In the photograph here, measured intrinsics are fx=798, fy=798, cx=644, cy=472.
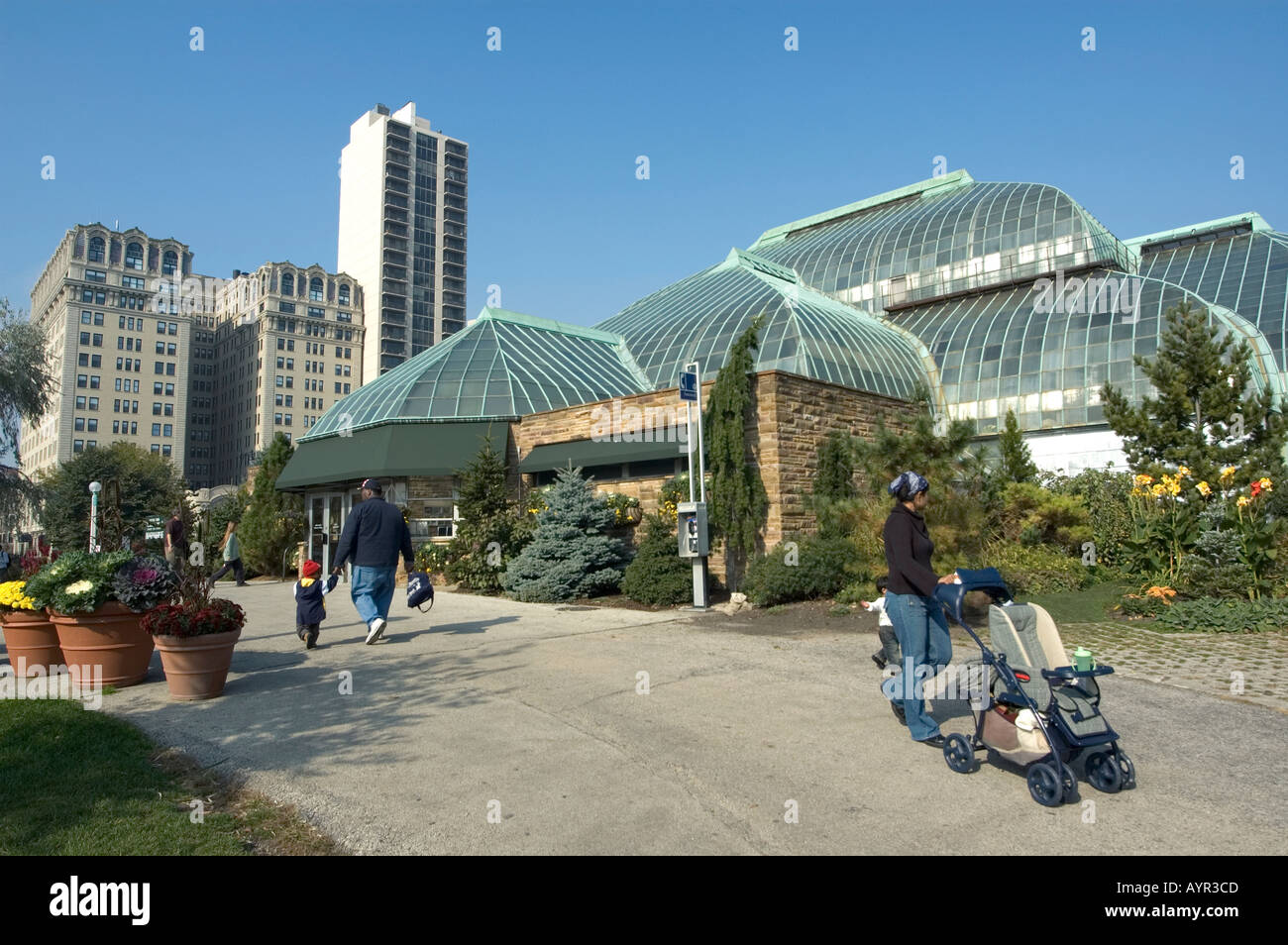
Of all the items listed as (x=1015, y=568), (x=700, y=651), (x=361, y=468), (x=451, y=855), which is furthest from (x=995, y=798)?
(x=361, y=468)

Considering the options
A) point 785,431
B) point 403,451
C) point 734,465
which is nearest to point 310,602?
point 734,465

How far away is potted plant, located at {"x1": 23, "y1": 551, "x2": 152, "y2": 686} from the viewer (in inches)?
289

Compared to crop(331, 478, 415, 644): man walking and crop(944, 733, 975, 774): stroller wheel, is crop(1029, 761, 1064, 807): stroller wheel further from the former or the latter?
crop(331, 478, 415, 644): man walking

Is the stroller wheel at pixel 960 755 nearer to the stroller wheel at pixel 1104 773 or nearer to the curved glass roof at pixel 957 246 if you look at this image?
the stroller wheel at pixel 1104 773

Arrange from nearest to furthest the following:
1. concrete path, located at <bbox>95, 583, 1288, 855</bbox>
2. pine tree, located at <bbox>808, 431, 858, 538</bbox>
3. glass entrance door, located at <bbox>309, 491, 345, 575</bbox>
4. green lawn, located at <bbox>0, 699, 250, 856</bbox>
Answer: green lawn, located at <bbox>0, 699, 250, 856</bbox> → concrete path, located at <bbox>95, 583, 1288, 855</bbox> → pine tree, located at <bbox>808, 431, 858, 538</bbox> → glass entrance door, located at <bbox>309, 491, 345, 575</bbox>

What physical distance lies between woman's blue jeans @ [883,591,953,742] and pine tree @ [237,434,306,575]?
19.8 meters

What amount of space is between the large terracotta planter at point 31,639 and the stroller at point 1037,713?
8.57 metres

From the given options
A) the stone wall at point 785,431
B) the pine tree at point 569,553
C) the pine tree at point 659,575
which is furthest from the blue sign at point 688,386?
the pine tree at point 569,553

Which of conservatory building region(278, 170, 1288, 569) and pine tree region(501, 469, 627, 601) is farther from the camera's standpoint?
conservatory building region(278, 170, 1288, 569)

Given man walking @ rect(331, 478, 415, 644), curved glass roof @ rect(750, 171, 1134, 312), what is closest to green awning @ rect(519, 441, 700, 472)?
man walking @ rect(331, 478, 415, 644)

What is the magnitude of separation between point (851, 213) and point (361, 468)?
26.2 m

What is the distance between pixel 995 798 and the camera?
4.45 metres

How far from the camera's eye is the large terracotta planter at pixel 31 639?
26.4 feet
